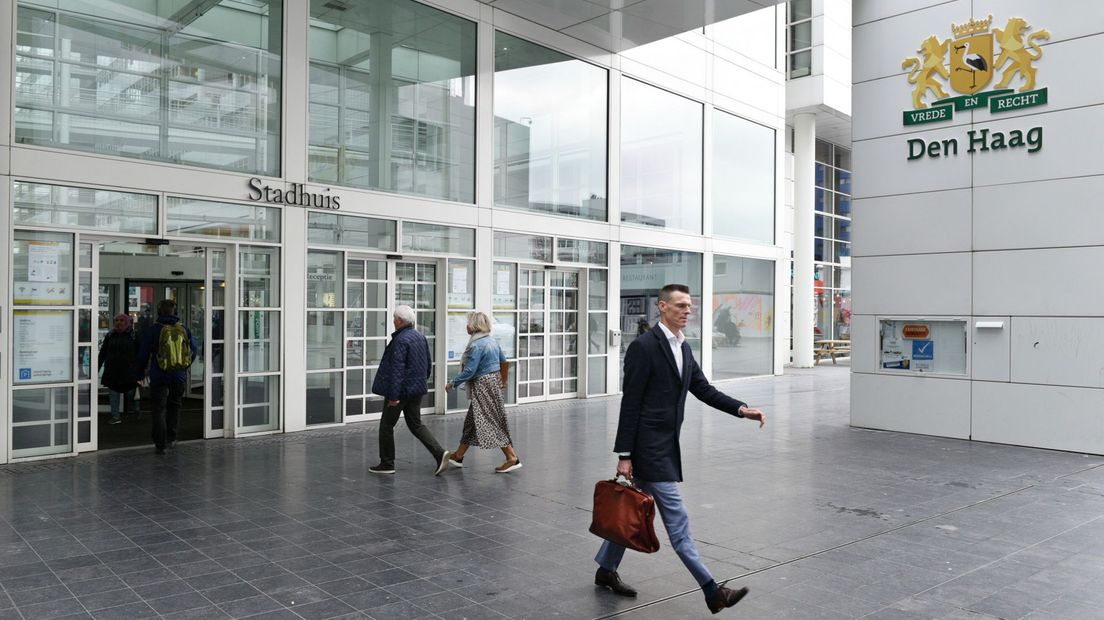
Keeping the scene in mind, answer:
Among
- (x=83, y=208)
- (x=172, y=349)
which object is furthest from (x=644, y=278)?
(x=83, y=208)

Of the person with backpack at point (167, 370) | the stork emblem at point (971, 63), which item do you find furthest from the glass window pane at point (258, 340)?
the stork emblem at point (971, 63)

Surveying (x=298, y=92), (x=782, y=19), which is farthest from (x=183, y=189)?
(x=782, y=19)

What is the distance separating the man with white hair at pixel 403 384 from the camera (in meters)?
8.35

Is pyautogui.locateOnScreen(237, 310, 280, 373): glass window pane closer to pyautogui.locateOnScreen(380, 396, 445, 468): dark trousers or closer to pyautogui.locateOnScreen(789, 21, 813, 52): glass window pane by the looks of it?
pyautogui.locateOnScreen(380, 396, 445, 468): dark trousers

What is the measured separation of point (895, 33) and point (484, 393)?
8.38m

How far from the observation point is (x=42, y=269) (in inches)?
353

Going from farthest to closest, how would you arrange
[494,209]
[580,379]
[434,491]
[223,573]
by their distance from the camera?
[580,379], [494,209], [434,491], [223,573]

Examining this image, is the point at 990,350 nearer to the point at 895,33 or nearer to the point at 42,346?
the point at 895,33

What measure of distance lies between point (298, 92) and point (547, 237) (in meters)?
5.41

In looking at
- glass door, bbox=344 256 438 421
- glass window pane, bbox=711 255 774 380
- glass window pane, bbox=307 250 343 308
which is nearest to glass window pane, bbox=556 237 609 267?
glass door, bbox=344 256 438 421

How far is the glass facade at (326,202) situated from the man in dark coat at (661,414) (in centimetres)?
729

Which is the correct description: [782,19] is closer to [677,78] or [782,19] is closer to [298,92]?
[677,78]

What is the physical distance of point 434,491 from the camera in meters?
7.74

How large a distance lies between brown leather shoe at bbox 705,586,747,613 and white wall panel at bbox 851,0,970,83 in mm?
9790
